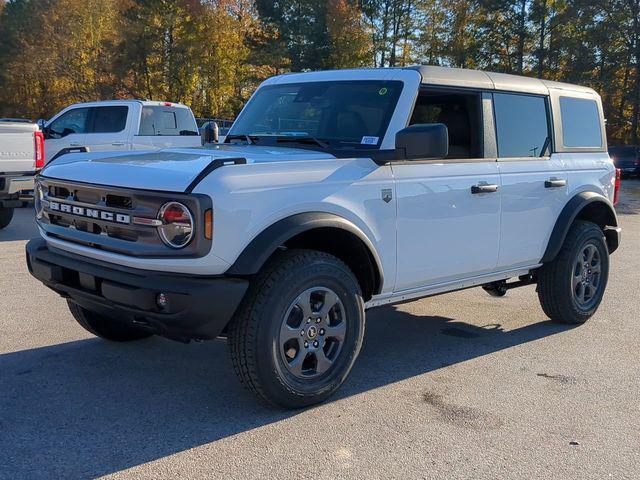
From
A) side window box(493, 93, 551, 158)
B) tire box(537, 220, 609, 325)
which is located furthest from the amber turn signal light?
tire box(537, 220, 609, 325)

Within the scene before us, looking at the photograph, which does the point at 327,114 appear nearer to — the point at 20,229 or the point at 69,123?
the point at 20,229

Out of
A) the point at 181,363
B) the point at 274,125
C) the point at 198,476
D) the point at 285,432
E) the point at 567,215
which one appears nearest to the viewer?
the point at 198,476

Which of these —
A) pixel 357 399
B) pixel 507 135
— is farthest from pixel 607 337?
pixel 357 399

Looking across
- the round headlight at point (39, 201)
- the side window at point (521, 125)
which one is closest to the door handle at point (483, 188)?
the side window at point (521, 125)

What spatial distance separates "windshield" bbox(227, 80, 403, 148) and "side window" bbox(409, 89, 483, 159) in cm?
53

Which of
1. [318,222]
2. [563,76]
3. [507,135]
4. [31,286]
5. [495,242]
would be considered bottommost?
[31,286]

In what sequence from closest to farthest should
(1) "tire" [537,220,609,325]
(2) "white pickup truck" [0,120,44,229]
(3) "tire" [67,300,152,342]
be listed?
(3) "tire" [67,300,152,342] → (1) "tire" [537,220,609,325] → (2) "white pickup truck" [0,120,44,229]

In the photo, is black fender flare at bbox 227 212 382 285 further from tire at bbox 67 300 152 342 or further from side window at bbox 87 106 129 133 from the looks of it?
side window at bbox 87 106 129 133

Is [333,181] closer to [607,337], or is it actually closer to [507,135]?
[507,135]

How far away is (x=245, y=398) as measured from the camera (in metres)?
4.05

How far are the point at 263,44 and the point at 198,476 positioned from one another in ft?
123

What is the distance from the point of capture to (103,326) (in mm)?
4902

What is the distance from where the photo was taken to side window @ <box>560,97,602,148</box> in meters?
5.80

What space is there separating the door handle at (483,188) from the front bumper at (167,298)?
6.46 ft
